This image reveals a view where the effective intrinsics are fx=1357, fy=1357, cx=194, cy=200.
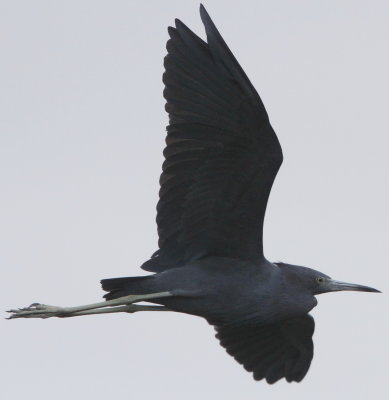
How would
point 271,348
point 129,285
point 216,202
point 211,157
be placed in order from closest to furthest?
1. point 211,157
2. point 216,202
3. point 129,285
4. point 271,348

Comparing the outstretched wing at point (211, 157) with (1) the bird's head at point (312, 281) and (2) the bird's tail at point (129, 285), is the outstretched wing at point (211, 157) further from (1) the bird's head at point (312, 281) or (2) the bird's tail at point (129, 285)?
(1) the bird's head at point (312, 281)

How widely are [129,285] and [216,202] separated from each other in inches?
49.0

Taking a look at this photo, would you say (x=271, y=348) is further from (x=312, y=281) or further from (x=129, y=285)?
(x=129, y=285)

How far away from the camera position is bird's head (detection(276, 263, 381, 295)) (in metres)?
13.9

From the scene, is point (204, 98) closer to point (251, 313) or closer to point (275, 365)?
point (251, 313)

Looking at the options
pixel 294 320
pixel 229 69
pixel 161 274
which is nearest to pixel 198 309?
pixel 161 274

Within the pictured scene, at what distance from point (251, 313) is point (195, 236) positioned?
3.12ft

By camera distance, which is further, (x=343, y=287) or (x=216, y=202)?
(x=343, y=287)

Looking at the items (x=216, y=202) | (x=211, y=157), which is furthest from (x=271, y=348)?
(x=211, y=157)

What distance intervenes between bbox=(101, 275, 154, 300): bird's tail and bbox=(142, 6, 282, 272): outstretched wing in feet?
0.73

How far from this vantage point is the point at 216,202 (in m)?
13.2

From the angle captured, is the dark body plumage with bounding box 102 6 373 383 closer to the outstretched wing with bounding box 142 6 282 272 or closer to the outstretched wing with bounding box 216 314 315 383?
the outstretched wing with bounding box 142 6 282 272

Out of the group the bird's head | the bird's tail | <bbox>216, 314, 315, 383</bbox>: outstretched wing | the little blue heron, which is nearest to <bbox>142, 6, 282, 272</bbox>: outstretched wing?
the little blue heron

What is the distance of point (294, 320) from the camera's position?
14.6 m
